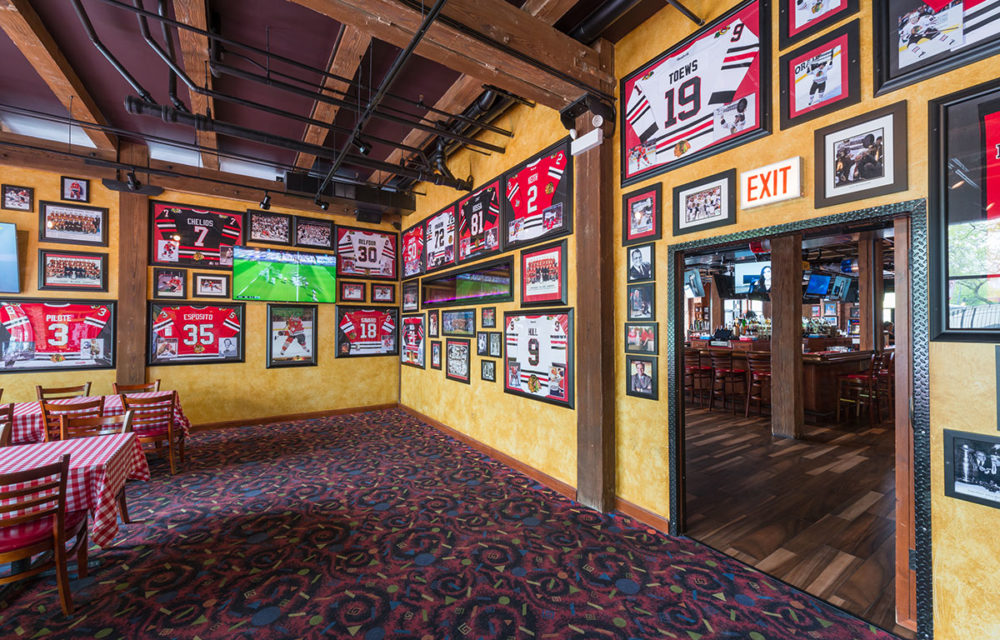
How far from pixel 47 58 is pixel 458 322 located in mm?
4655

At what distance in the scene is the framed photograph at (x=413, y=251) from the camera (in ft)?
21.9

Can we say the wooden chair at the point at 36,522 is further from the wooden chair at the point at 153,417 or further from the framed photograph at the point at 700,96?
the framed photograph at the point at 700,96

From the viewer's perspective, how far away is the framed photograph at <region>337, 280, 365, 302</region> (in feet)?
23.1

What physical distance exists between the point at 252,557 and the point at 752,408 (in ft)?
25.3

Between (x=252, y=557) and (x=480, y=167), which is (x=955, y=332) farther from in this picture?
(x=480, y=167)

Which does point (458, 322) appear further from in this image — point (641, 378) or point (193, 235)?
point (193, 235)

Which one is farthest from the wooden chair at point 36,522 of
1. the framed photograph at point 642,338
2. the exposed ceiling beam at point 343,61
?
the framed photograph at point 642,338

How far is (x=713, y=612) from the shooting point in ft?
7.02

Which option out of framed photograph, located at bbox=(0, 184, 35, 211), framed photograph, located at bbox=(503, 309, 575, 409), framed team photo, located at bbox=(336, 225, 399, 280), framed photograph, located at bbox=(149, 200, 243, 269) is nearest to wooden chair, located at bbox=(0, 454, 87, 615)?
framed photograph, located at bbox=(503, 309, 575, 409)

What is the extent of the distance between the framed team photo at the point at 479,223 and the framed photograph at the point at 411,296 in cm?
176

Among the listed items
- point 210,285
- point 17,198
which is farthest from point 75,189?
point 210,285

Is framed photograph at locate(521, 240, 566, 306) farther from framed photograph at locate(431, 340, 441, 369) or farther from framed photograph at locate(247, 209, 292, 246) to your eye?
framed photograph at locate(247, 209, 292, 246)

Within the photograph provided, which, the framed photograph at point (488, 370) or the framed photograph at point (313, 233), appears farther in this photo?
the framed photograph at point (313, 233)

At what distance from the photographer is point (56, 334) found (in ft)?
17.0
